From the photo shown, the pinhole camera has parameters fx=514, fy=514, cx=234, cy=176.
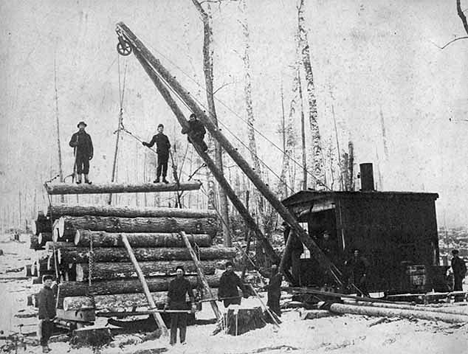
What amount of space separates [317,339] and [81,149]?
24.2 feet

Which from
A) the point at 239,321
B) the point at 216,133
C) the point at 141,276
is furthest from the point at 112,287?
the point at 216,133

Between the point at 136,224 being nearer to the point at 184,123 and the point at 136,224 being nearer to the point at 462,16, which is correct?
the point at 184,123

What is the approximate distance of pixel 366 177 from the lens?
620 inches

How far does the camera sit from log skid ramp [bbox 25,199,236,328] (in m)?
11.1

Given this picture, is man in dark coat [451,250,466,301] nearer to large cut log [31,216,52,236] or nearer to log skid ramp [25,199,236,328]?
log skid ramp [25,199,236,328]

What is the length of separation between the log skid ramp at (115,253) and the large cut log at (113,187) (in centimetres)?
Answer: 69

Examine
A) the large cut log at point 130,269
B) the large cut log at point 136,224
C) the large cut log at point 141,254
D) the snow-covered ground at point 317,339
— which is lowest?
the snow-covered ground at point 317,339

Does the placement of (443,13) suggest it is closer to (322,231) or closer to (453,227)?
(322,231)

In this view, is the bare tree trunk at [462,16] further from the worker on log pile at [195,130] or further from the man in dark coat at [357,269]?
the worker on log pile at [195,130]

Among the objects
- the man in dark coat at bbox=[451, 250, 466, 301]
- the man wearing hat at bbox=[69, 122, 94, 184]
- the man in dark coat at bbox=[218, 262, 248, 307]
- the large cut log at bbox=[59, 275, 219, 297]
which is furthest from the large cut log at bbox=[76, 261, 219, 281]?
the man in dark coat at bbox=[451, 250, 466, 301]

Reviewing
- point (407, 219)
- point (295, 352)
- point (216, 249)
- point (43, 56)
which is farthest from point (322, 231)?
point (43, 56)

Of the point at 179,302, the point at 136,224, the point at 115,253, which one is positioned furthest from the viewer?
the point at 136,224

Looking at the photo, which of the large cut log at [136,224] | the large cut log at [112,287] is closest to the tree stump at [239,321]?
the large cut log at [112,287]

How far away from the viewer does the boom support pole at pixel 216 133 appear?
1320cm
